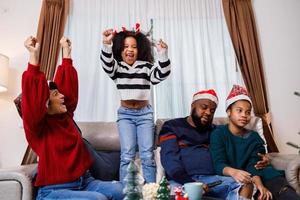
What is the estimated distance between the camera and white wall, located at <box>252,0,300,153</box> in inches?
103

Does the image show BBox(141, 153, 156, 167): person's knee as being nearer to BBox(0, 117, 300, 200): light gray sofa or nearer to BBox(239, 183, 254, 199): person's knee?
BBox(0, 117, 300, 200): light gray sofa

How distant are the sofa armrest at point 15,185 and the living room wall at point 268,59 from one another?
4.55ft

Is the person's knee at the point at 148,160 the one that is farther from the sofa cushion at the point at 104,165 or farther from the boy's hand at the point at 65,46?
the boy's hand at the point at 65,46

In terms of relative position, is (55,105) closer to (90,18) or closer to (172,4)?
(90,18)

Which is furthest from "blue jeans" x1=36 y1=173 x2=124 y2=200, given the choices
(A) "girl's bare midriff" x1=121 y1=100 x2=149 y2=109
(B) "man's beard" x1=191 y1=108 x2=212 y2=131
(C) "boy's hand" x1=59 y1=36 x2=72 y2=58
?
(C) "boy's hand" x1=59 y1=36 x2=72 y2=58

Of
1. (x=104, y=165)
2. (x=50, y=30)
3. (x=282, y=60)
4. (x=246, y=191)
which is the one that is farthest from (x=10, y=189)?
(x=282, y=60)

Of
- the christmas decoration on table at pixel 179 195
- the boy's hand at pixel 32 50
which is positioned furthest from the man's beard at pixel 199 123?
the boy's hand at pixel 32 50

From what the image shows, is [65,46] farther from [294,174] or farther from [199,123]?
[294,174]

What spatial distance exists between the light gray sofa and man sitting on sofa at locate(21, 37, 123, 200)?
0.07 metres

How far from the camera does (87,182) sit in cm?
148

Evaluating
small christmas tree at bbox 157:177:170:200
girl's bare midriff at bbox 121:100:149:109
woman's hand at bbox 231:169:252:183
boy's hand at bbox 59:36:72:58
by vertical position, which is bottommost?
woman's hand at bbox 231:169:252:183

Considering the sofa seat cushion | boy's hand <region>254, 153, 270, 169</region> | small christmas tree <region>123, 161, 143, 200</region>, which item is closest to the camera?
small christmas tree <region>123, 161, 143, 200</region>

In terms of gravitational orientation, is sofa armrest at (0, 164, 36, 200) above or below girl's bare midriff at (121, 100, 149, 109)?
below

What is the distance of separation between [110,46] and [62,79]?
389mm
